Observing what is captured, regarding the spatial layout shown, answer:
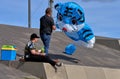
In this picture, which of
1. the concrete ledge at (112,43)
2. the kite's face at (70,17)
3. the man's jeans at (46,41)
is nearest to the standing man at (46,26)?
the man's jeans at (46,41)

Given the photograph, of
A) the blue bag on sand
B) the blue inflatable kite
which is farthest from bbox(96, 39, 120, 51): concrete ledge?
the blue inflatable kite

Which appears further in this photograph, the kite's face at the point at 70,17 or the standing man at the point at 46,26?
the kite's face at the point at 70,17

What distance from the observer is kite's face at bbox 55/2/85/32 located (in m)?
16.3

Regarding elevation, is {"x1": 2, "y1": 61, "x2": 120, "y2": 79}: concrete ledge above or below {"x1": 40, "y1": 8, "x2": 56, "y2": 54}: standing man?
below

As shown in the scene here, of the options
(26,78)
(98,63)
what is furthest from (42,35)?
(98,63)

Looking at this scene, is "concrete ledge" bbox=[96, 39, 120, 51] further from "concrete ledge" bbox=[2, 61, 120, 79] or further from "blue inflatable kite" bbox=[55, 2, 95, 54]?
"concrete ledge" bbox=[2, 61, 120, 79]

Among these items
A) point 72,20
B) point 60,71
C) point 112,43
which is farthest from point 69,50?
point 112,43

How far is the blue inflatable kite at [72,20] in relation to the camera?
16.3 m

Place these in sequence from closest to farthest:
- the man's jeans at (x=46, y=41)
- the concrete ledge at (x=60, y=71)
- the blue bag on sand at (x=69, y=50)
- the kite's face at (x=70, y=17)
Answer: the concrete ledge at (x=60, y=71) → the man's jeans at (x=46, y=41) → the kite's face at (x=70, y=17) → the blue bag on sand at (x=69, y=50)

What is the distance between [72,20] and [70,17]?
13cm

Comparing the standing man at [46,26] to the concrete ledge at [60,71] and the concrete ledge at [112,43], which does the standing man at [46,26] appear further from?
the concrete ledge at [112,43]

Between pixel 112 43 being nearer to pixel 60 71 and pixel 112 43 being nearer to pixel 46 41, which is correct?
pixel 46 41

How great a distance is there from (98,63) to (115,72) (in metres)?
2.23

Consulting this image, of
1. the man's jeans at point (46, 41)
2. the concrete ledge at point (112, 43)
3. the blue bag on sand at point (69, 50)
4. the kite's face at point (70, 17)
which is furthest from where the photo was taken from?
the concrete ledge at point (112, 43)
